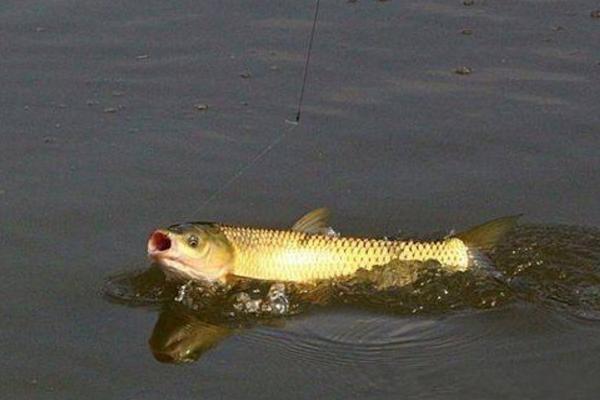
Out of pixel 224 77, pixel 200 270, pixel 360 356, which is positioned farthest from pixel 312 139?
pixel 360 356

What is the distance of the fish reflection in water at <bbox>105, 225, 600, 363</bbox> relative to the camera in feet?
17.1

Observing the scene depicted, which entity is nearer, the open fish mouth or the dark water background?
the dark water background

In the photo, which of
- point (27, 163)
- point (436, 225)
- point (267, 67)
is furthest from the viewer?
Answer: point (267, 67)

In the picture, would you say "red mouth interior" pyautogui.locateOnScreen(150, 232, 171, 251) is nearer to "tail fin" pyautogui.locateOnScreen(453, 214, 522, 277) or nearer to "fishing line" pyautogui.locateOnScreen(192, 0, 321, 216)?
"fishing line" pyautogui.locateOnScreen(192, 0, 321, 216)

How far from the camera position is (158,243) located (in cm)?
530

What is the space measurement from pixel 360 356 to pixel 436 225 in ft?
4.42

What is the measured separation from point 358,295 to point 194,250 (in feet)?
2.26

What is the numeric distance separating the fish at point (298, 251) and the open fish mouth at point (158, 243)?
0.04 ft

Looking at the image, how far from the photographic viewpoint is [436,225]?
6051mm

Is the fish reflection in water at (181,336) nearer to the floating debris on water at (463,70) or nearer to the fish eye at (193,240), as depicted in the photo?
the fish eye at (193,240)

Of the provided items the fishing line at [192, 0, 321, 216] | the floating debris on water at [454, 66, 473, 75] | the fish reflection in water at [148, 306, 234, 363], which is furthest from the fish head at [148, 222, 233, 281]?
the floating debris on water at [454, 66, 473, 75]

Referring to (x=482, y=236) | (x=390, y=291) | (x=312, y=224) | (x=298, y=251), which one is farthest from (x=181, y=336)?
(x=482, y=236)

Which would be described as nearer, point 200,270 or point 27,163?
point 200,270

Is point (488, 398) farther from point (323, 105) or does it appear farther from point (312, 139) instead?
point (323, 105)
